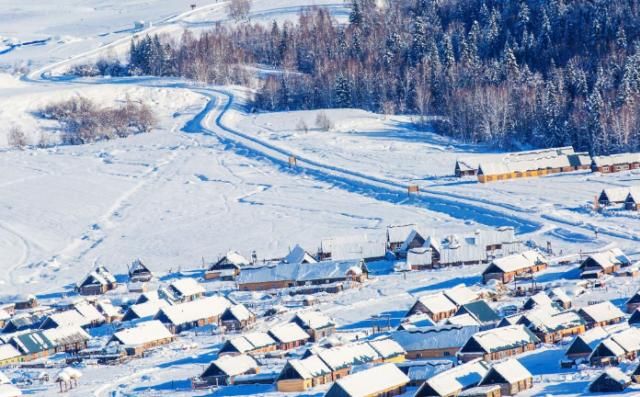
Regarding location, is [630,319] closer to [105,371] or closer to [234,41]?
[105,371]

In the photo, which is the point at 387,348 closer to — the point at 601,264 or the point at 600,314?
the point at 600,314

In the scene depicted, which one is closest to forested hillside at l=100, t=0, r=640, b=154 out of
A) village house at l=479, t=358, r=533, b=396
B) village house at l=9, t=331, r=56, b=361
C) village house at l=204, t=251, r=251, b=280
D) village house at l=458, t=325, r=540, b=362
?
village house at l=204, t=251, r=251, b=280

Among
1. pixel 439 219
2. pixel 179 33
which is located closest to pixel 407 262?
pixel 439 219

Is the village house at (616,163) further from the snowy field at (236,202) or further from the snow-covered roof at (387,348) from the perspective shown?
the snow-covered roof at (387,348)

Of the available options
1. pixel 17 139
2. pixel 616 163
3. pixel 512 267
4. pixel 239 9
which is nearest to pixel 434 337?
pixel 512 267

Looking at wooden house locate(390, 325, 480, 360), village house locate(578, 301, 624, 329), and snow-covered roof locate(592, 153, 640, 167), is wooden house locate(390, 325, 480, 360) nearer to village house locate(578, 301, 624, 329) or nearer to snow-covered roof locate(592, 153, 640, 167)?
village house locate(578, 301, 624, 329)
